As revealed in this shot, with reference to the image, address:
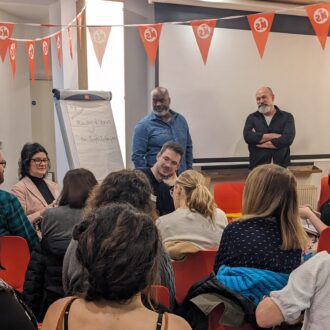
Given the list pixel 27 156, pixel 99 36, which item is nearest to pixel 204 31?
pixel 99 36

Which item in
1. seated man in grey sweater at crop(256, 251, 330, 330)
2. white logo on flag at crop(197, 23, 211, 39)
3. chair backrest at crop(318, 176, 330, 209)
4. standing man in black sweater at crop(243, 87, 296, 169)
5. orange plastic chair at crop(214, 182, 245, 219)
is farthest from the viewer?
standing man in black sweater at crop(243, 87, 296, 169)

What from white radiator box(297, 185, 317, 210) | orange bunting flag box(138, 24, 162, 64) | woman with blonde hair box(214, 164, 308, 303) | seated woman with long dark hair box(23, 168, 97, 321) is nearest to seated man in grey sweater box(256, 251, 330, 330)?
woman with blonde hair box(214, 164, 308, 303)

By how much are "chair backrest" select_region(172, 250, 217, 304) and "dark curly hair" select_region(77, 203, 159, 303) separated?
0.88m

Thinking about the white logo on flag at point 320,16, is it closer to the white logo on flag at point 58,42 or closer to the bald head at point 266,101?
the bald head at point 266,101

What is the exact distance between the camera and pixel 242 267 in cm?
154

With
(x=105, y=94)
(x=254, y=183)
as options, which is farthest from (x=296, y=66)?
(x=254, y=183)

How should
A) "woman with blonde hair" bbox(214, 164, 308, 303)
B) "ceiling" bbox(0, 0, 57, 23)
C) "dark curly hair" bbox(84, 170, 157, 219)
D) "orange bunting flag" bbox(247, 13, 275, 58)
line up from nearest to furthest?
1. "woman with blonde hair" bbox(214, 164, 308, 303)
2. "dark curly hair" bbox(84, 170, 157, 219)
3. "orange bunting flag" bbox(247, 13, 275, 58)
4. "ceiling" bbox(0, 0, 57, 23)

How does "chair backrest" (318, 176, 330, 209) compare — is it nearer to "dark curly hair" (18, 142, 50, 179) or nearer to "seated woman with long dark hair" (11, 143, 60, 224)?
"seated woman with long dark hair" (11, 143, 60, 224)

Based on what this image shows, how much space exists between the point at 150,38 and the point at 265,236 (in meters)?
2.72

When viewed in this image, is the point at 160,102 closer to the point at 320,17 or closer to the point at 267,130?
the point at 267,130

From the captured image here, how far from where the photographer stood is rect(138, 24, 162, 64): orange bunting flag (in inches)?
145

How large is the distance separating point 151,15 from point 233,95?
1388mm

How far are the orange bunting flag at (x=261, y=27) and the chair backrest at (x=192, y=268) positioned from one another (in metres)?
2.27

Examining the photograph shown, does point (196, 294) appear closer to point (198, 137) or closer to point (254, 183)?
point (254, 183)
